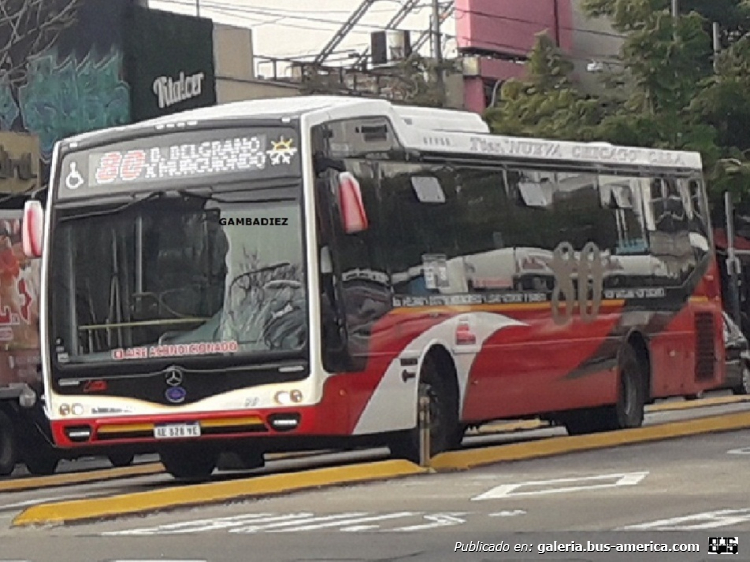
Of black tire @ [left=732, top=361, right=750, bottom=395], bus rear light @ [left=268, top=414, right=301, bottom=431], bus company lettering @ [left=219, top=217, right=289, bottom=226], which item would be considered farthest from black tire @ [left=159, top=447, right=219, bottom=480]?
black tire @ [left=732, top=361, right=750, bottom=395]

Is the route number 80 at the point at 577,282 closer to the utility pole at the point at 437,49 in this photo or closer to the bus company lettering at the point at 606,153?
the bus company lettering at the point at 606,153

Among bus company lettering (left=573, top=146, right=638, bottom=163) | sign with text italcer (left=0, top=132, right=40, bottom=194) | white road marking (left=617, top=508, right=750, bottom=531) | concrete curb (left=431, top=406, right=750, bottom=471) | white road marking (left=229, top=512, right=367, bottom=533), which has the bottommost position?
white road marking (left=617, top=508, right=750, bottom=531)

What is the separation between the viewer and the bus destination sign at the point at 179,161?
58.0 feet

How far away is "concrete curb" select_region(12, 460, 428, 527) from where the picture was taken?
14633 mm

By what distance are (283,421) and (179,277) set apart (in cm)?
165

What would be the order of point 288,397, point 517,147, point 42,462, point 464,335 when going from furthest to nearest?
point 42,462 → point 517,147 → point 464,335 → point 288,397

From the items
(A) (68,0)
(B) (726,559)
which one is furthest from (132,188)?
(A) (68,0)

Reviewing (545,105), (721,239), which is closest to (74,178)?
(545,105)

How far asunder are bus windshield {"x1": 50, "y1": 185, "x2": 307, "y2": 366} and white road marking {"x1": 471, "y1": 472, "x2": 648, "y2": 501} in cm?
254

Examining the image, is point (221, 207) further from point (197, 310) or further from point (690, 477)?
point (690, 477)

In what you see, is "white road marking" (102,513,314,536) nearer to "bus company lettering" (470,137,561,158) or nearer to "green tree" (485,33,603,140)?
"bus company lettering" (470,137,561,158)

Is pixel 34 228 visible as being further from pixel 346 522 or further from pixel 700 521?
pixel 700 521

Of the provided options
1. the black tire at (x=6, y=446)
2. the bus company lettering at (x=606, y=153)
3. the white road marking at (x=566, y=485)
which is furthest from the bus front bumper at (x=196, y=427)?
the bus company lettering at (x=606, y=153)

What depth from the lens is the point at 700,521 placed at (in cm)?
1287
